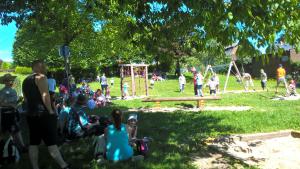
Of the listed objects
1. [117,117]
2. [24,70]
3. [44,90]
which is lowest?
[117,117]

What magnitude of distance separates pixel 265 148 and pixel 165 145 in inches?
76.0

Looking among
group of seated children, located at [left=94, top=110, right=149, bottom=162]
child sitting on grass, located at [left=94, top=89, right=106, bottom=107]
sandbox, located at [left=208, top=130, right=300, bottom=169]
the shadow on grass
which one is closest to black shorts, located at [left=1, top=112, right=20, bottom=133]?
the shadow on grass

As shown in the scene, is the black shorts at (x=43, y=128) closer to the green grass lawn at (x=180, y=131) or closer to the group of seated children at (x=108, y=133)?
the green grass lawn at (x=180, y=131)

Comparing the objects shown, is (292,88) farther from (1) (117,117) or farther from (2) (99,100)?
(1) (117,117)

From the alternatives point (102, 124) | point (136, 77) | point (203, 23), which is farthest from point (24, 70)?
point (203, 23)

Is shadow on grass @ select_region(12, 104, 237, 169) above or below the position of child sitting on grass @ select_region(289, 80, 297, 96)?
below

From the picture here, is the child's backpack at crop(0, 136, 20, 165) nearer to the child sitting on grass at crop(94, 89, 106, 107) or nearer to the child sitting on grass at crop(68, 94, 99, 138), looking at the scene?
the child sitting on grass at crop(68, 94, 99, 138)

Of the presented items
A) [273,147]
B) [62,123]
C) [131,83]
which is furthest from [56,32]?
[273,147]

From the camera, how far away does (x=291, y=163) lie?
7438mm

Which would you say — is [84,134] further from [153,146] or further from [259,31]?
[259,31]

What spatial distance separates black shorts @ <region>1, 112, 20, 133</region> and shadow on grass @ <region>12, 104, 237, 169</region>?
0.62 m

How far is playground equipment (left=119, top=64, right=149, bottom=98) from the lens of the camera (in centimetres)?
2600

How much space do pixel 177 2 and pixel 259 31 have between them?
167 cm

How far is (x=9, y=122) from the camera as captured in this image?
841 cm
